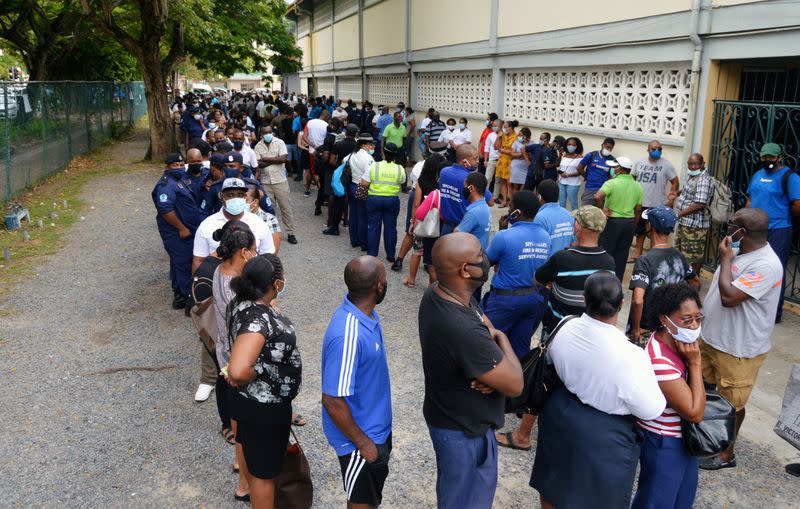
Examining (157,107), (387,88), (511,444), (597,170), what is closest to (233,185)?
(511,444)

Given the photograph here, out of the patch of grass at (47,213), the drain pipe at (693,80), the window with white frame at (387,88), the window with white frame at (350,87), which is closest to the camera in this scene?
the drain pipe at (693,80)

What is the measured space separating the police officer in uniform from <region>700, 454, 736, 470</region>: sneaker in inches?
215

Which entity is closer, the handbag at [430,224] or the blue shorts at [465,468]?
the blue shorts at [465,468]

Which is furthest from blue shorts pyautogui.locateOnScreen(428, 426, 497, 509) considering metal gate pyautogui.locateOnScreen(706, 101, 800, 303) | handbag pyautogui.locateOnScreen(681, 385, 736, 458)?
metal gate pyautogui.locateOnScreen(706, 101, 800, 303)

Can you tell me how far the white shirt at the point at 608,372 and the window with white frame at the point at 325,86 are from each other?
2863cm

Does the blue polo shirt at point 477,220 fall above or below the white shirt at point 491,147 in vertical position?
below

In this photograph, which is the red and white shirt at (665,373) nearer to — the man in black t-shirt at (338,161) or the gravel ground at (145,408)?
the gravel ground at (145,408)

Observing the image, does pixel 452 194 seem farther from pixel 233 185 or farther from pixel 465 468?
pixel 465 468

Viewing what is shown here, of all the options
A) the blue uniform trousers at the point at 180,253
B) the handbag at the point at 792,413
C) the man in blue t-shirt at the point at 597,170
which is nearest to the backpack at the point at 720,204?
the man in blue t-shirt at the point at 597,170

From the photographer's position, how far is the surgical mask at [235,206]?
496 centimetres

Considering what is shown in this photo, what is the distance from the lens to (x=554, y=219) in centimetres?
523

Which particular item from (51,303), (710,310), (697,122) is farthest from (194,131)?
(710,310)

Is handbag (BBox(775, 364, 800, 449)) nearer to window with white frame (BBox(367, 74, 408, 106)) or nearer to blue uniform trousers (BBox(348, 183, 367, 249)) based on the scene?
blue uniform trousers (BBox(348, 183, 367, 249))

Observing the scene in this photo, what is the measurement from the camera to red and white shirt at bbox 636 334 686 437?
9.44 ft
